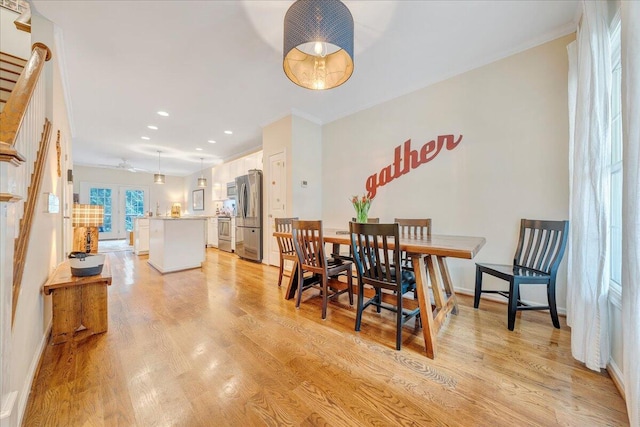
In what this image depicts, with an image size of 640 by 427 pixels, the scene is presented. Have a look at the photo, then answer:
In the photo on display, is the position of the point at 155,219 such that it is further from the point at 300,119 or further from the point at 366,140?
the point at 366,140

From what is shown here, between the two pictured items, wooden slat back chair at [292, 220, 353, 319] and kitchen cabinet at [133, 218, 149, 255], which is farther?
kitchen cabinet at [133, 218, 149, 255]

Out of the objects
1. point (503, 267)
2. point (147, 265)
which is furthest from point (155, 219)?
point (503, 267)

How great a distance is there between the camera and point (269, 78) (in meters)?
3.00

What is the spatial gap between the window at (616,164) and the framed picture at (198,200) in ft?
30.1

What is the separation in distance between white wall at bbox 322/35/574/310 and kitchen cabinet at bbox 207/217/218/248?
4.92 meters

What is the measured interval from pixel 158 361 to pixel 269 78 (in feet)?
10.2

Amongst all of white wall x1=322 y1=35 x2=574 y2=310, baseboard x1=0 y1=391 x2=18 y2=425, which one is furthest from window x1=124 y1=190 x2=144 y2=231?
baseboard x1=0 y1=391 x2=18 y2=425

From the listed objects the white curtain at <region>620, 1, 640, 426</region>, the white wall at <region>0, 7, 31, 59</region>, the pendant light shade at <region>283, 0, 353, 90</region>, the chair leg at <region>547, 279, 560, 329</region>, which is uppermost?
the white wall at <region>0, 7, 31, 59</region>

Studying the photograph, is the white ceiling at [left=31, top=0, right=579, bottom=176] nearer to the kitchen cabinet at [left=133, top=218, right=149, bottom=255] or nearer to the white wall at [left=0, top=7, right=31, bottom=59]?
the white wall at [left=0, top=7, right=31, bottom=59]

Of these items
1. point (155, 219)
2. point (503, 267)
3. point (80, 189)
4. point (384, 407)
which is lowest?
point (384, 407)

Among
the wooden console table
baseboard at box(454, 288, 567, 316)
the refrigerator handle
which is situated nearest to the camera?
the wooden console table

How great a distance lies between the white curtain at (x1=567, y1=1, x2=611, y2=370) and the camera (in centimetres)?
145

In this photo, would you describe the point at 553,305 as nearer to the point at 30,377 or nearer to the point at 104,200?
the point at 30,377

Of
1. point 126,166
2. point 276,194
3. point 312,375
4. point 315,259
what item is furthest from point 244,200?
point 126,166
